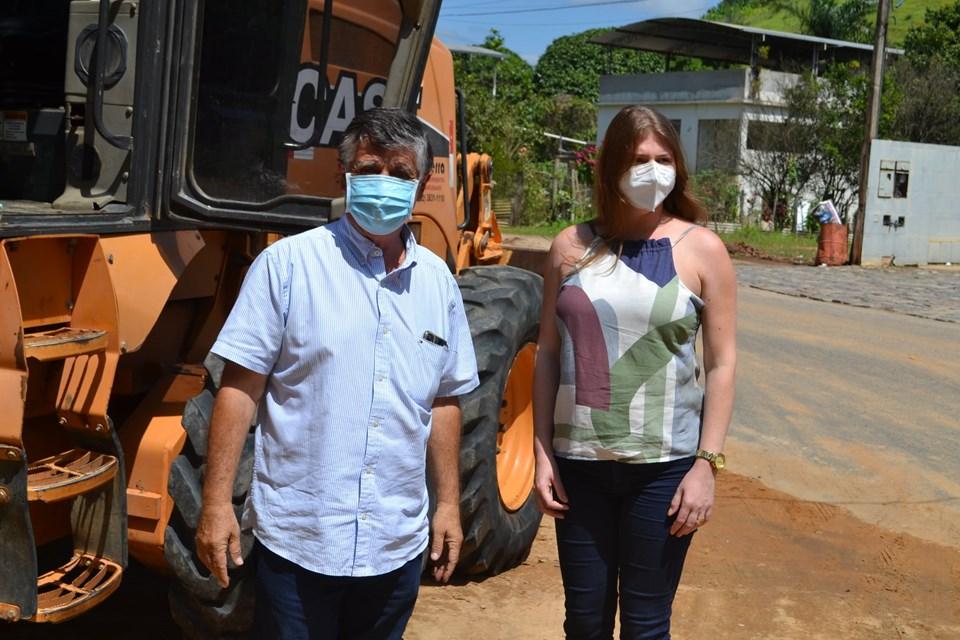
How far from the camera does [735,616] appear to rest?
4.91 meters

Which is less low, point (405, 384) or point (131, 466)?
point (405, 384)

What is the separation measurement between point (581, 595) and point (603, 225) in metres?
0.97

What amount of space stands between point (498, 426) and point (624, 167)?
7.64ft

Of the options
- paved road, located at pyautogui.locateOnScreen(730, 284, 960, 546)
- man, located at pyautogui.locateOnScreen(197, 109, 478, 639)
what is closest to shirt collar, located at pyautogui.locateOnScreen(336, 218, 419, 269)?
man, located at pyautogui.locateOnScreen(197, 109, 478, 639)

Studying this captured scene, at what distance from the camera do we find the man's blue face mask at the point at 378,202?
8.78 feet

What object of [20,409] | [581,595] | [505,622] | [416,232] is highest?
[416,232]

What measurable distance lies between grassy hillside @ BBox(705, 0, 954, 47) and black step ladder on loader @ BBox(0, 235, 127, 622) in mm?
61960

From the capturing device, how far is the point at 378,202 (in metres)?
2.67

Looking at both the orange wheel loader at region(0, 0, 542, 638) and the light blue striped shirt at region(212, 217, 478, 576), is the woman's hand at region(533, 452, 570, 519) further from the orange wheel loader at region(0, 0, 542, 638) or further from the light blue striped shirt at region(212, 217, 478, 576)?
the orange wheel loader at region(0, 0, 542, 638)

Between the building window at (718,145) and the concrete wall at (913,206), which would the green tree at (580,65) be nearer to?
the building window at (718,145)

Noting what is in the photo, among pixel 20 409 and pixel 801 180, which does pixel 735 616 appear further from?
pixel 801 180

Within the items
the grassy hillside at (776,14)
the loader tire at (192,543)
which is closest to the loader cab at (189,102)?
the loader tire at (192,543)

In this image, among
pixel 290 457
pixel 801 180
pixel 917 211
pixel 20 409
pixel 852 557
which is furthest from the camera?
pixel 801 180

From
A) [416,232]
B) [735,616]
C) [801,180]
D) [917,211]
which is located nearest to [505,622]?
[735,616]
